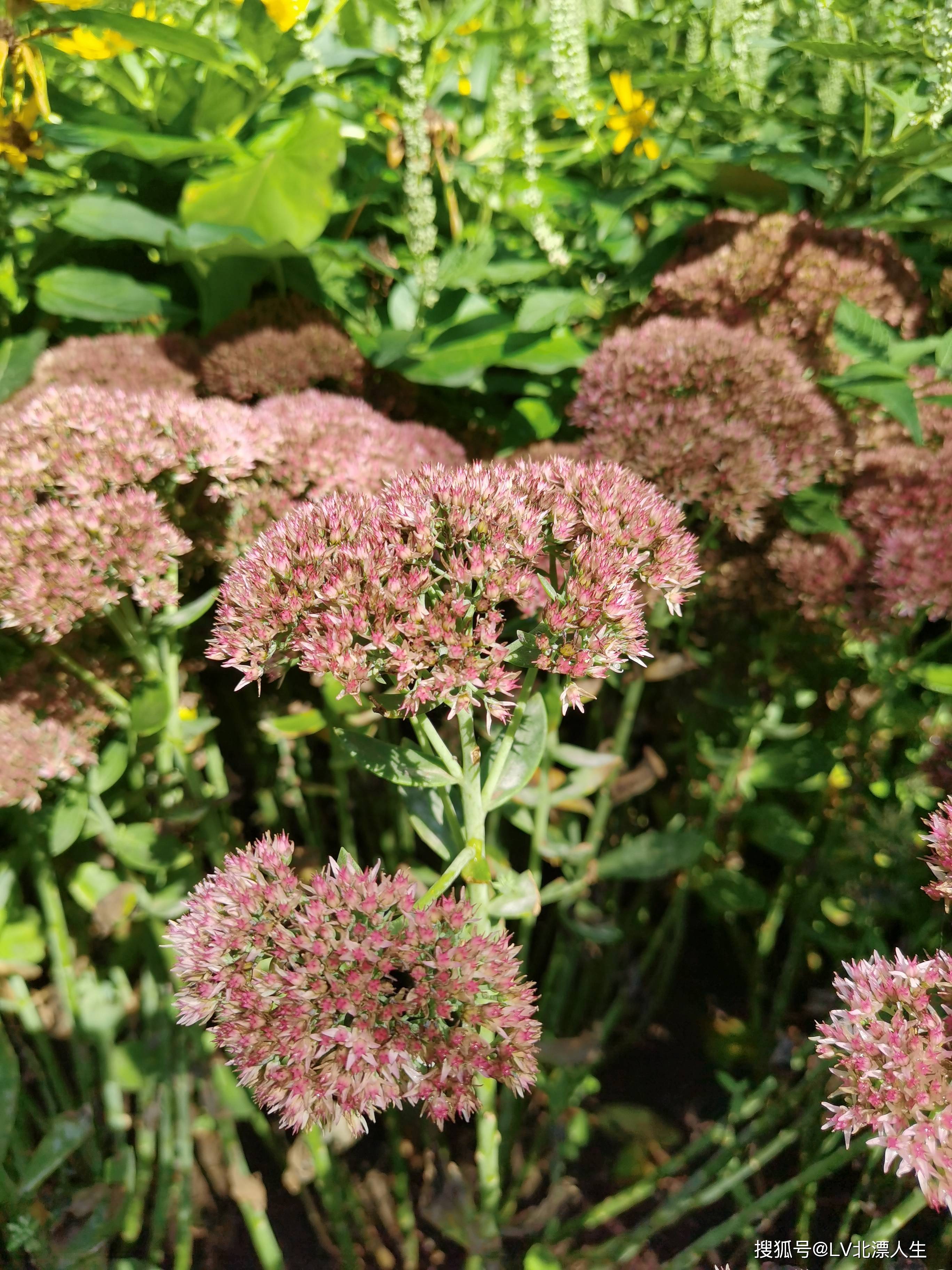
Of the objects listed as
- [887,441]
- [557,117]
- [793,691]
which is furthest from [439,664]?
[557,117]

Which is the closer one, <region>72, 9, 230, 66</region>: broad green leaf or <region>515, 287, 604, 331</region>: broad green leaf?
<region>72, 9, 230, 66</region>: broad green leaf

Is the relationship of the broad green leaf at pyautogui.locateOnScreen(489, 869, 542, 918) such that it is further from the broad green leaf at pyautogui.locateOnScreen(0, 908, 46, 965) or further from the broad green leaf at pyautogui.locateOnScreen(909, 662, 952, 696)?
the broad green leaf at pyautogui.locateOnScreen(0, 908, 46, 965)

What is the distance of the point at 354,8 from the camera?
4.83 ft

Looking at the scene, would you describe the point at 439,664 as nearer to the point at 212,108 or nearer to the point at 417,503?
the point at 417,503

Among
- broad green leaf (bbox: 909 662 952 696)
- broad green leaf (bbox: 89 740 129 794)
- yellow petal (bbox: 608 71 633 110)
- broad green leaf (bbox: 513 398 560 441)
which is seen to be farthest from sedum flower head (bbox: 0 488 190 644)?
yellow petal (bbox: 608 71 633 110)

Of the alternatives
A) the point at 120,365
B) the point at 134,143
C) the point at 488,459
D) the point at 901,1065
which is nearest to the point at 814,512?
the point at 488,459

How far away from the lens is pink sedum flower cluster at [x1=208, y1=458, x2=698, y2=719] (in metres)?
0.76

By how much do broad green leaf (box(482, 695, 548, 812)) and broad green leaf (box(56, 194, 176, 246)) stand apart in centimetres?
85

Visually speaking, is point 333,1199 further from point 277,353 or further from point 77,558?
point 277,353

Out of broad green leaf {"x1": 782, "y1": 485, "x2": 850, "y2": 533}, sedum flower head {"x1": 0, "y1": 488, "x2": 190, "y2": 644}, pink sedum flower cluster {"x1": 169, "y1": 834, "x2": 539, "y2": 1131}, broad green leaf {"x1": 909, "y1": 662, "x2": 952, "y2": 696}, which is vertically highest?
sedum flower head {"x1": 0, "y1": 488, "x2": 190, "y2": 644}

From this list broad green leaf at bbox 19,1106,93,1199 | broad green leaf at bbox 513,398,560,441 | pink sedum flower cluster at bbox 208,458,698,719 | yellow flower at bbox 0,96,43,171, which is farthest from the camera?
broad green leaf at bbox 513,398,560,441

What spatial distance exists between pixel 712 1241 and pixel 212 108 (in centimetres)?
164

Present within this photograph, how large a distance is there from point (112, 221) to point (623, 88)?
0.85m

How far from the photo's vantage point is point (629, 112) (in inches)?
58.9
